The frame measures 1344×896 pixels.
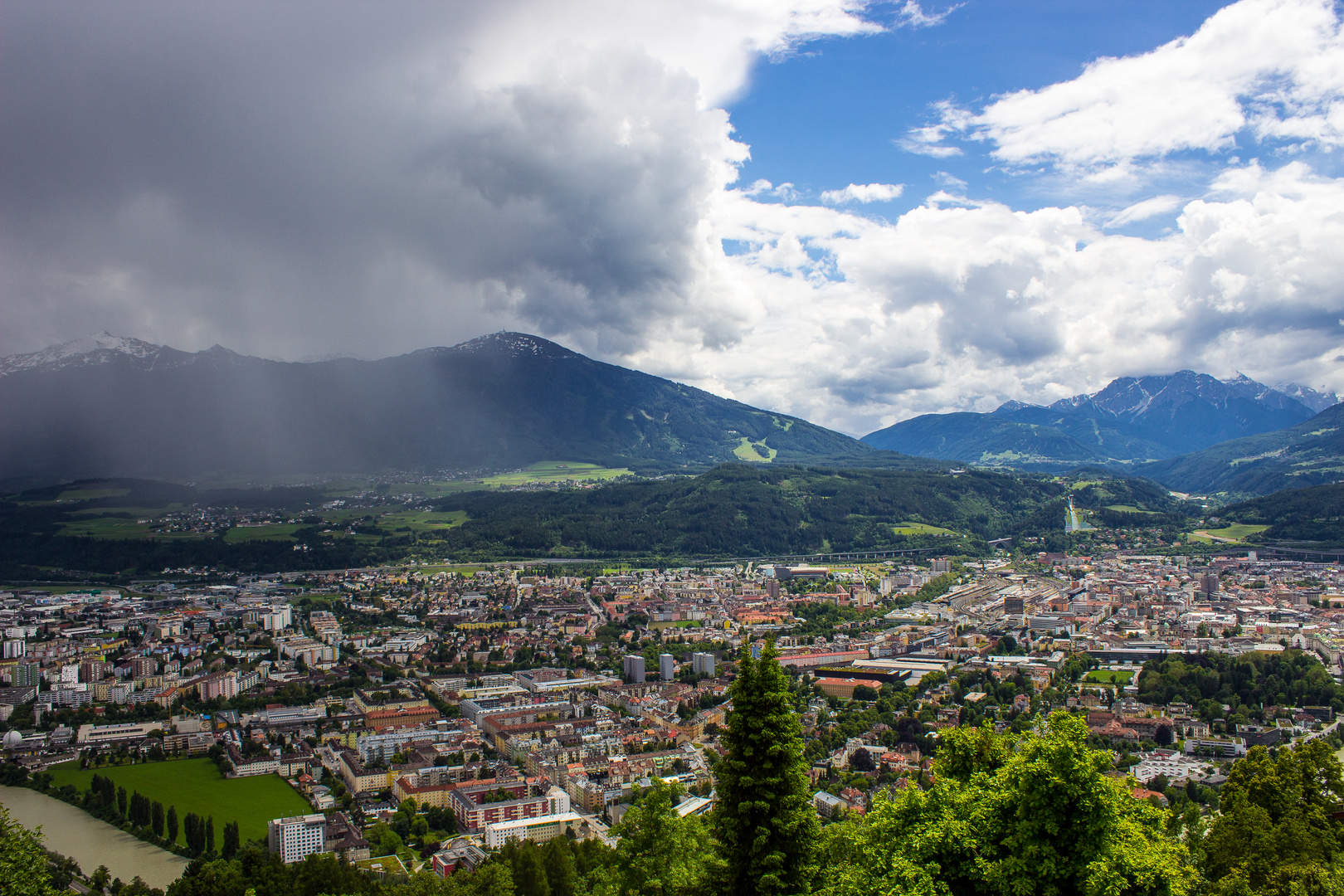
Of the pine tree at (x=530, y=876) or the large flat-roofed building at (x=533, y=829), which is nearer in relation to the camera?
the pine tree at (x=530, y=876)

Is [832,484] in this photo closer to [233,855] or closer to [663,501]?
[663,501]

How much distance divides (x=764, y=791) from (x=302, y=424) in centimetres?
17003

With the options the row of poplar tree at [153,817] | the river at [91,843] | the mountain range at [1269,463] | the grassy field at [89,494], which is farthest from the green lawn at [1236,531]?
the grassy field at [89,494]

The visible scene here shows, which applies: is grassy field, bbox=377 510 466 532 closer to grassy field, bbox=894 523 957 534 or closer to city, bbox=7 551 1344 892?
city, bbox=7 551 1344 892

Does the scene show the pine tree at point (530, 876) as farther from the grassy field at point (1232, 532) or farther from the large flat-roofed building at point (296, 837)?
the grassy field at point (1232, 532)

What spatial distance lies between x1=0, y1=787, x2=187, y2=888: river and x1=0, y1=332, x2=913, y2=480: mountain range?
A: 11408 cm

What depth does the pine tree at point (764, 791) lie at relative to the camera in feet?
30.5

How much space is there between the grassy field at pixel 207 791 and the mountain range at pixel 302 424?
366 feet

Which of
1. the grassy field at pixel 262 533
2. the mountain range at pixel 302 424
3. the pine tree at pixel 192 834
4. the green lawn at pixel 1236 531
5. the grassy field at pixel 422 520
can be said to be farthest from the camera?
the mountain range at pixel 302 424

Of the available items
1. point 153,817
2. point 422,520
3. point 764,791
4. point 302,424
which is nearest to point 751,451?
point 302,424

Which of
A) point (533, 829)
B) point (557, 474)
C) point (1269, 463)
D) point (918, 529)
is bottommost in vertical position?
point (533, 829)

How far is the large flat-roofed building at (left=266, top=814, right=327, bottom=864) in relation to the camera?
24.1 metres

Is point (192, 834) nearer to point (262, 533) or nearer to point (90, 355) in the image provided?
point (262, 533)

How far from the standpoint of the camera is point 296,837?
24578mm
